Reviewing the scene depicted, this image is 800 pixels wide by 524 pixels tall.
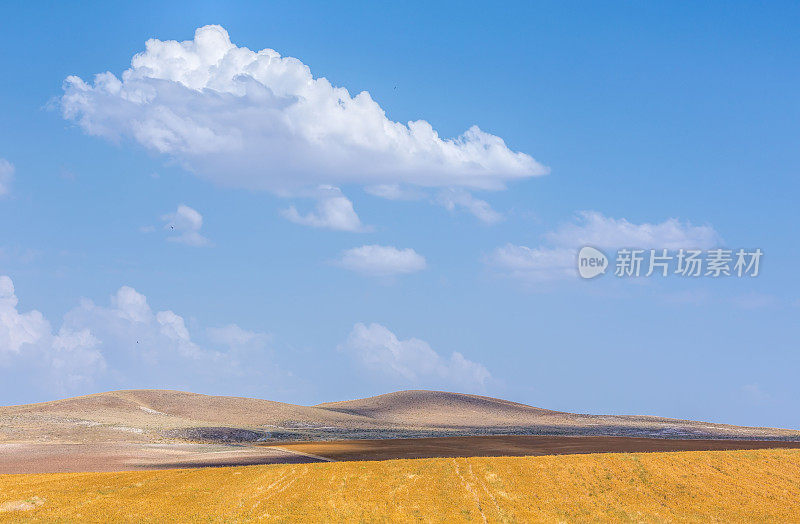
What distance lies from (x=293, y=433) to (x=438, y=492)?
171ft

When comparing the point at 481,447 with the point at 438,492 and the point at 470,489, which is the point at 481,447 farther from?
the point at 438,492

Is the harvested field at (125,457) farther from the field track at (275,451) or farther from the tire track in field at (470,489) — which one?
the tire track in field at (470,489)

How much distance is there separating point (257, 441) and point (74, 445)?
1928 centimetres

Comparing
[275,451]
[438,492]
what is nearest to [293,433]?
[275,451]

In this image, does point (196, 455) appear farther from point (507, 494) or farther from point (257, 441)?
point (507, 494)

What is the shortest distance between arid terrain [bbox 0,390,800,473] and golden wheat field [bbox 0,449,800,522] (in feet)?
30.6

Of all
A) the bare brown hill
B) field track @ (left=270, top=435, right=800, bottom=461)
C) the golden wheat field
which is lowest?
the golden wheat field

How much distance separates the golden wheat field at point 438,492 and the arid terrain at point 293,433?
30.6ft

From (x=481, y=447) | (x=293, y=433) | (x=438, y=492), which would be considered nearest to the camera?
(x=438, y=492)

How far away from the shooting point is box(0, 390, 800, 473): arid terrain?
207 ft

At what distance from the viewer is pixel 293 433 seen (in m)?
93.0

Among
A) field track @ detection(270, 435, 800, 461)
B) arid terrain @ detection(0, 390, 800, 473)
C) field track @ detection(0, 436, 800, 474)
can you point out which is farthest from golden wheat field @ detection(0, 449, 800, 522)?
arid terrain @ detection(0, 390, 800, 473)

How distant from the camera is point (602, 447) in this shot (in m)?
65.9

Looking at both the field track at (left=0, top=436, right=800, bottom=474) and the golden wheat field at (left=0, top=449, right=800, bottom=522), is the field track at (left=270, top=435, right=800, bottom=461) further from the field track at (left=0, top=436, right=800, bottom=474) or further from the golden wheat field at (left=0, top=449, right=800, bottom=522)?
the golden wheat field at (left=0, top=449, right=800, bottom=522)
